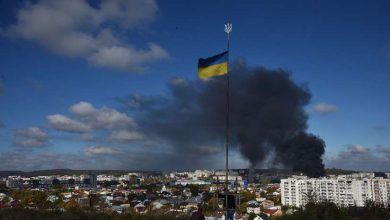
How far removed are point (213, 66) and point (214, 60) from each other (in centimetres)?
19

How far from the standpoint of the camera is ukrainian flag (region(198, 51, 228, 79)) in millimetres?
12975

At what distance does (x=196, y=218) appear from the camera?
1037cm

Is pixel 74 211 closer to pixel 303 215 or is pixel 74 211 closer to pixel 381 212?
pixel 303 215

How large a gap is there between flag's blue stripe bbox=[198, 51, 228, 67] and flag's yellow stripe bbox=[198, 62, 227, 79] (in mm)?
99

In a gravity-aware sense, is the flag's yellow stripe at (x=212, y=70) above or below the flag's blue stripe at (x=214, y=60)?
below

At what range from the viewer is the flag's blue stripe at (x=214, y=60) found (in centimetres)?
1299

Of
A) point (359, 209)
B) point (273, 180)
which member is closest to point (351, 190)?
point (359, 209)

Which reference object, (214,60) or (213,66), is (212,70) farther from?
(214,60)

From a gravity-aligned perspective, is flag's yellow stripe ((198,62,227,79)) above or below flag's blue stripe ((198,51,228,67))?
below

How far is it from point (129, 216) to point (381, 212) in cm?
746

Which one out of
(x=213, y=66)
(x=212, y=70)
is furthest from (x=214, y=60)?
(x=212, y=70)

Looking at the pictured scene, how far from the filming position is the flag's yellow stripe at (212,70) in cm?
1299

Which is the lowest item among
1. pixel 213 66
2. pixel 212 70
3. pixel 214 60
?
pixel 212 70

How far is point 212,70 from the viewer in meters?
13.2
